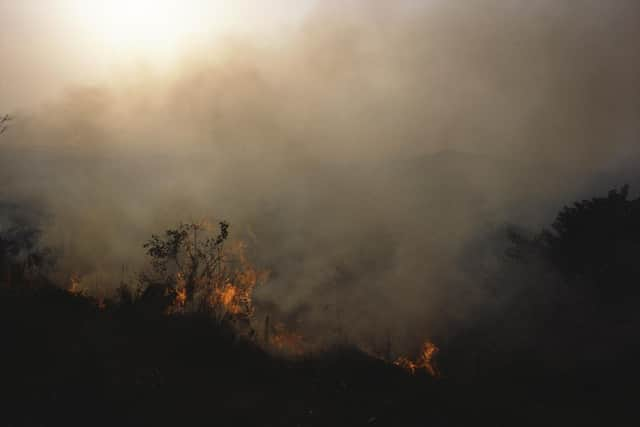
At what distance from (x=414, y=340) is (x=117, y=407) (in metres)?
40.0

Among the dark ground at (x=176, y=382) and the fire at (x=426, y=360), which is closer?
the dark ground at (x=176, y=382)

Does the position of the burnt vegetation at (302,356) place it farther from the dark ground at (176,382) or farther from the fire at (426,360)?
the fire at (426,360)

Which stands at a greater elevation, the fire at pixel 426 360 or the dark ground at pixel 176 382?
the fire at pixel 426 360

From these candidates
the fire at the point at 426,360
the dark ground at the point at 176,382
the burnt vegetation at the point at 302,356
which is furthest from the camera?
the fire at the point at 426,360

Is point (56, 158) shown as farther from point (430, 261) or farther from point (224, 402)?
point (224, 402)

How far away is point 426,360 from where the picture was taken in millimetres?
44562

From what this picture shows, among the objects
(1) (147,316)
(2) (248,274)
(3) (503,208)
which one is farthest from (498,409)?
(3) (503,208)

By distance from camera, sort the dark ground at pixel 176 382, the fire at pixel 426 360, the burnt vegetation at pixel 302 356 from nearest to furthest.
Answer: the dark ground at pixel 176 382
the burnt vegetation at pixel 302 356
the fire at pixel 426 360

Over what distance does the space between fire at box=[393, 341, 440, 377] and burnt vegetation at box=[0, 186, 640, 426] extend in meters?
0.43

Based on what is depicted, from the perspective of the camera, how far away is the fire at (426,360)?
4128 centimetres

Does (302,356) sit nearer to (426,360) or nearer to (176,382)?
(176,382)

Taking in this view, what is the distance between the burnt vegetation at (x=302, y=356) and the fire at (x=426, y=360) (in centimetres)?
43

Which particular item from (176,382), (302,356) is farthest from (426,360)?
(176,382)

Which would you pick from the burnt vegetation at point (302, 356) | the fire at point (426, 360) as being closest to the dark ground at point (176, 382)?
the burnt vegetation at point (302, 356)
